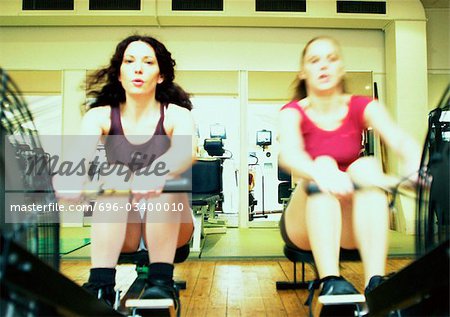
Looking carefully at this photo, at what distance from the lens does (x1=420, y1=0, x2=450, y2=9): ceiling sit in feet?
16.3

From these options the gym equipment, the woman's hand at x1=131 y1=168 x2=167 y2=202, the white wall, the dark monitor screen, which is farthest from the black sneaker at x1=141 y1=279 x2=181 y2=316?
the dark monitor screen

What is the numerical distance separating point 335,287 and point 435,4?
17.3ft

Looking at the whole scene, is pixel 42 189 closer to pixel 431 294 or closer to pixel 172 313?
pixel 172 313

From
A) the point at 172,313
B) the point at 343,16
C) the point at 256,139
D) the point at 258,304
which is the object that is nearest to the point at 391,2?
the point at 343,16

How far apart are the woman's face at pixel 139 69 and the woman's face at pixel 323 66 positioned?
1.34ft

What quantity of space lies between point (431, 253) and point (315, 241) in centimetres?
25

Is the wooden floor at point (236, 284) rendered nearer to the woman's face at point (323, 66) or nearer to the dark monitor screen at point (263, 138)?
the woman's face at point (323, 66)

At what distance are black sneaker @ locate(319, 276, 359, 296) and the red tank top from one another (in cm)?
28

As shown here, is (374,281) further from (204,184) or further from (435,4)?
(435,4)

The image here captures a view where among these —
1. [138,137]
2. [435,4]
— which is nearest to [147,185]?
[138,137]

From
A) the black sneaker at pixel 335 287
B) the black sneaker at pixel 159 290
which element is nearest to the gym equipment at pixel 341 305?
the black sneaker at pixel 335 287

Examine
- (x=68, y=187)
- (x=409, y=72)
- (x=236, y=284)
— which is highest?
(x=409, y=72)

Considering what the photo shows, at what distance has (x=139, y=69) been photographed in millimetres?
1043

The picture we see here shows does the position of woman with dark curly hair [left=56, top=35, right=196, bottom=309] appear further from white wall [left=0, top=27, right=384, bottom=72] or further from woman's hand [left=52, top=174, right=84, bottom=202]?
white wall [left=0, top=27, right=384, bottom=72]
